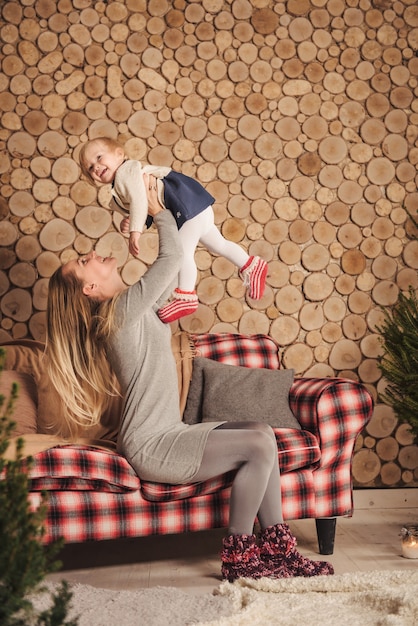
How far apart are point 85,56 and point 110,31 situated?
18 centimetres

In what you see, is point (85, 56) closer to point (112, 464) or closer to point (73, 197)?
point (73, 197)

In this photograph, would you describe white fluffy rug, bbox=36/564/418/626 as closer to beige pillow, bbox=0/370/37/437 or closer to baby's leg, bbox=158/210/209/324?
beige pillow, bbox=0/370/37/437

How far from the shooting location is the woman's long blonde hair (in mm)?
2314

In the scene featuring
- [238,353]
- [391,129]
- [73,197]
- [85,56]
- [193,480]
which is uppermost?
[85,56]

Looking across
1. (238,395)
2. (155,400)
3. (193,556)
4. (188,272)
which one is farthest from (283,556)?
(188,272)

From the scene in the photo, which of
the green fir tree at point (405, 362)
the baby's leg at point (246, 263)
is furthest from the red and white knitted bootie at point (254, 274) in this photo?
the green fir tree at point (405, 362)

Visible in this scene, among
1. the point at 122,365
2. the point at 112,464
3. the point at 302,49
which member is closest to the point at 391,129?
the point at 302,49

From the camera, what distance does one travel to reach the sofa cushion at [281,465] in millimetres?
2266

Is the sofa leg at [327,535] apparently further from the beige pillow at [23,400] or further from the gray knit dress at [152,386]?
the beige pillow at [23,400]

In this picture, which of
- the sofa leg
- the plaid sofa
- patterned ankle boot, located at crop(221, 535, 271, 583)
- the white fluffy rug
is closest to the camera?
the white fluffy rug

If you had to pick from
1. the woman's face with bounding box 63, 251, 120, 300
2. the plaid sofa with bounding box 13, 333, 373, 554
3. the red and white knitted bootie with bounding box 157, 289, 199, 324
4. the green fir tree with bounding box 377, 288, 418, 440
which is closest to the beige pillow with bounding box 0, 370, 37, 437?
the plaid sofa with bounding box 13, 333, 373, 554

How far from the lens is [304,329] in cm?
343

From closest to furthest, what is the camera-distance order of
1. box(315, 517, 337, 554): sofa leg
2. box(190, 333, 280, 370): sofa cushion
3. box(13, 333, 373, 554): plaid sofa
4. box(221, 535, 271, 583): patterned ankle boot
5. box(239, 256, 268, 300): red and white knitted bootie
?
1. box(221, 535, 271, 583): patterned ankle boot
2. box(13, 333, 373, 554): plaid sofa
3. box(315, 517, 337, 554): sofa leg
4. box(239, 256, 268, 300): red and white knitted bootie
5. box(190, 333, 280, 370): sofa cushion

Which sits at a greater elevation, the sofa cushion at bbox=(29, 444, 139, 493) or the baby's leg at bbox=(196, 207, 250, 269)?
the baby's leg at bbox=(196, 207, 250, 269)
